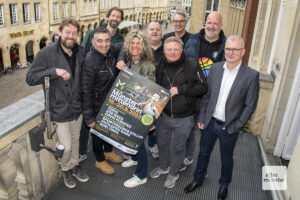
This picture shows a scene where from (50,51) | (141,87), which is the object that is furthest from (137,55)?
(50,51)

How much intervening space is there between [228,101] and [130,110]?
4.26 feet

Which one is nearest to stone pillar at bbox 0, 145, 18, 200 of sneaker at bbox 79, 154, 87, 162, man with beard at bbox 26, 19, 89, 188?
man with beard at bbox 26, 19, 89, 188

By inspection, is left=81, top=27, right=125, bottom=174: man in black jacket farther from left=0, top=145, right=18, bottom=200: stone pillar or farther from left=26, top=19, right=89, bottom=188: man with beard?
left=0, top=145, right=18, bottom=200: stone pillar

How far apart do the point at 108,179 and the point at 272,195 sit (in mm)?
2536

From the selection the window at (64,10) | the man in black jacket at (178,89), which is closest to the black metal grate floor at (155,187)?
the man in black jacket at (178,89)

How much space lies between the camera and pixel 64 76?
10.3ft

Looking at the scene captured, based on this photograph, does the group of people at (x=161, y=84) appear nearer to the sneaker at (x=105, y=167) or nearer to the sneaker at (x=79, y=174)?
the sneaker at (x=79, y=174)

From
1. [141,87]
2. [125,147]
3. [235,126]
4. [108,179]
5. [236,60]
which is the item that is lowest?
[108,179]

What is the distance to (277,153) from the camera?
4828mm

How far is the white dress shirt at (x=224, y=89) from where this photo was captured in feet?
10.8

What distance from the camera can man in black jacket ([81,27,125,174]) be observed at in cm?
338

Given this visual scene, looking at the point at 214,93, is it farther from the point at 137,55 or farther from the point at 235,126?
the point at 137,55

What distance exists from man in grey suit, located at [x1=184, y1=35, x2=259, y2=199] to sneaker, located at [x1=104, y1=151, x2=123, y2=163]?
1.53 meters

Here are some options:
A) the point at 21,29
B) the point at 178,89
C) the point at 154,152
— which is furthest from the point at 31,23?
the point at 178,89
